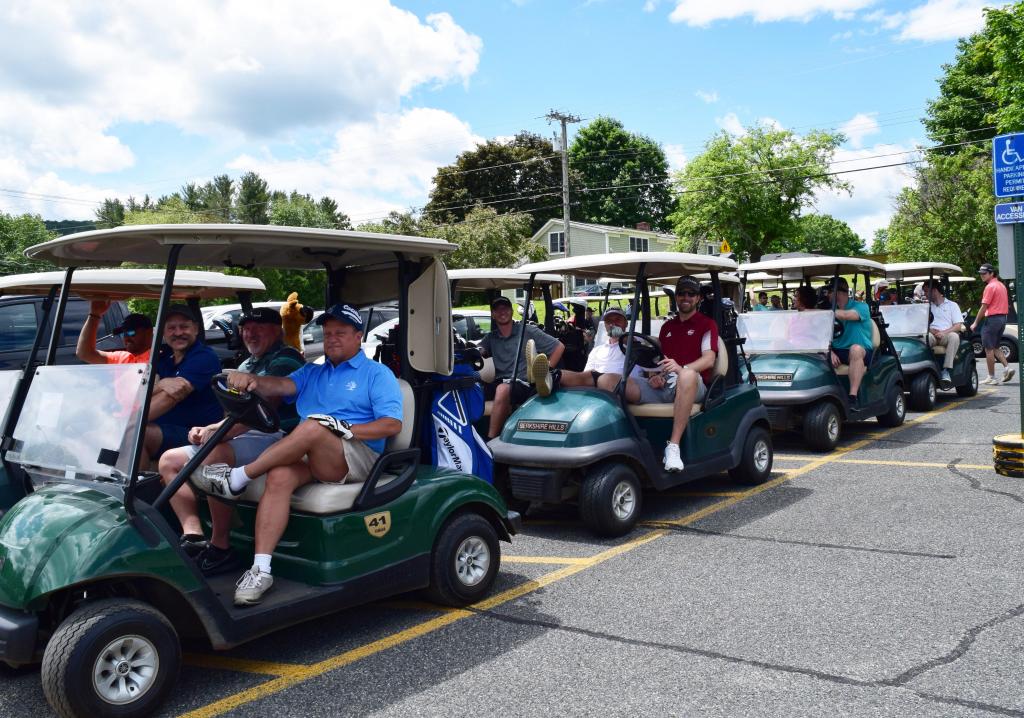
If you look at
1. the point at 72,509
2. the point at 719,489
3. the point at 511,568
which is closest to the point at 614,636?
the point at 511,568

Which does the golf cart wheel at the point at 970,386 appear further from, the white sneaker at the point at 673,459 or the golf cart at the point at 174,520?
the golf cart at the point at 174,520

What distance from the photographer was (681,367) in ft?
20.4

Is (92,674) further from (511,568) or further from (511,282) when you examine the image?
(511,282)

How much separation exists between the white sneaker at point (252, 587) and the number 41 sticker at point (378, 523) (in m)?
0.50

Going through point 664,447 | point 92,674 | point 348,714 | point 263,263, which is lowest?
point 348,714

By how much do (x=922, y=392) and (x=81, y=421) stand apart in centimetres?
1002

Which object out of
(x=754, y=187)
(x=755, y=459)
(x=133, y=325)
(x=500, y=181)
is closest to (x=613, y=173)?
(x=500, y=181)

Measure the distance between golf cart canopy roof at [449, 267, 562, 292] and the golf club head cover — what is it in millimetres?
4115

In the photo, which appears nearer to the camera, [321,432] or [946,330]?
[321,432]

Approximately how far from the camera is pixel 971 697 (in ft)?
10.4

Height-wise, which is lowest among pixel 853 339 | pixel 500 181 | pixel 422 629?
pixel 422 629

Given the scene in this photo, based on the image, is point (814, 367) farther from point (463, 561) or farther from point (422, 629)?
point (422, 629)

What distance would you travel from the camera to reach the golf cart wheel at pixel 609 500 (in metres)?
5.44

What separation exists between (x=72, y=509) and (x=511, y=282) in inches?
236
